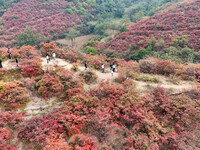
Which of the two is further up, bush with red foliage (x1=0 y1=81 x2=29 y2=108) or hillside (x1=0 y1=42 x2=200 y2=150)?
bush with red foliage (x1=0 y1=81 x2=29 y2=108)

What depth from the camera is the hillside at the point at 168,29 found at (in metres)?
25.1

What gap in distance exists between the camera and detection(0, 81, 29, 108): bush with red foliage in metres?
8.36

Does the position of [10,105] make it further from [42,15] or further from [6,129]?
[42,15]

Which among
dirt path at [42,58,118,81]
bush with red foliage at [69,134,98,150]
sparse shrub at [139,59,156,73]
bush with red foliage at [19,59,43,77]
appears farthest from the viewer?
sparse shrub at [139,59,156,73]

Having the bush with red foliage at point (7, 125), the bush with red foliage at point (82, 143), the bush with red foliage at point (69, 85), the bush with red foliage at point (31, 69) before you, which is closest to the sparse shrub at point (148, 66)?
the bush with red foliage at point (69, 85)

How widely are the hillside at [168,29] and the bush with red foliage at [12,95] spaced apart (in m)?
20.2

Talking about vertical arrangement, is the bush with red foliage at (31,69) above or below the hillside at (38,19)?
below

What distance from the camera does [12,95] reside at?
8633mm

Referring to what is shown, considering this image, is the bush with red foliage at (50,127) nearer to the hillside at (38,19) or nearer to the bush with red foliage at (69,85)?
the bush with red foliage at (69,85)

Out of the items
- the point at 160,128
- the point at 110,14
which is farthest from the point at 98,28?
the point at 160,128

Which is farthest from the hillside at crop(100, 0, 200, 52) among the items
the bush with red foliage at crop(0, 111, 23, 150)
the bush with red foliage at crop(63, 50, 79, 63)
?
the bush with red foliage at crop(0, 111, 23, 150)

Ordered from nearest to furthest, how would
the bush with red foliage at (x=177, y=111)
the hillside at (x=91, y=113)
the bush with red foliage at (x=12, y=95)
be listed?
1. the hillside at (x=91, y=113)
2. the bush with red foliage at (x=177, y=111)
3. the bush with red foliage at (x=12, y=95)

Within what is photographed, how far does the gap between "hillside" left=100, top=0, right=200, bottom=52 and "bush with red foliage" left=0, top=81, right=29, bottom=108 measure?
20195 mm

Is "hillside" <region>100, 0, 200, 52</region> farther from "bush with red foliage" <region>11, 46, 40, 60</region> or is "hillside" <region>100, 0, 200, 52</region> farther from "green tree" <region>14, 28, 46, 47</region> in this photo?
"green tree" <region>14, 28, 46, 47</region>
